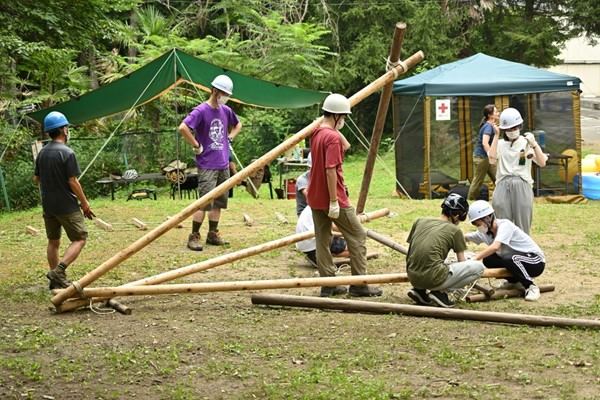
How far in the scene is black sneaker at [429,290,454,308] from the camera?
813cm

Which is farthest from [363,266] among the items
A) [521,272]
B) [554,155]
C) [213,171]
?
[554,155]

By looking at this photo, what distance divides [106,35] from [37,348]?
A: 6.13 meters

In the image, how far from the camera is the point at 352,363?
6.48 metres

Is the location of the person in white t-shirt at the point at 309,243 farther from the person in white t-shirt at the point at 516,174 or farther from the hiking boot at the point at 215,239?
the person in white t-shirt at the point at 516,174

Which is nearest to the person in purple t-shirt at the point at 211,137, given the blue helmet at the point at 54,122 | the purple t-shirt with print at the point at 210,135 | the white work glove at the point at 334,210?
the purple t-shirt with print at the point at 210,135

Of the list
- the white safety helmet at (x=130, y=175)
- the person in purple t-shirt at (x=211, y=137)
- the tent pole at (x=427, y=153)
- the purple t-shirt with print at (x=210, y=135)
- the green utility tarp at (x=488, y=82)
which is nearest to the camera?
the person in purple t-shirt at (x=211, y=137)

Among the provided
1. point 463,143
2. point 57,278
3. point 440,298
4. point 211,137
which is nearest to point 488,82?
point 463,143

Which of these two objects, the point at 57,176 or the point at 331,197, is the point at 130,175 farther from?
the point at 331,197

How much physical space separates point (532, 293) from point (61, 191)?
14.9 feet

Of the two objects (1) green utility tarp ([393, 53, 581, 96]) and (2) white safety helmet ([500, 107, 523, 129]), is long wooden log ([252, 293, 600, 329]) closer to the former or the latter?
(2) white safety helmet ([500, 107, 523, 129])

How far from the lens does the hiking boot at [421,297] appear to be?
27.0 feet

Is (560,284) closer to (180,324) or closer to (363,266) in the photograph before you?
(363,266)

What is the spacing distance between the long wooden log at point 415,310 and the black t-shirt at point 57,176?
203cm

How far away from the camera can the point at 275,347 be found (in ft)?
22.8
